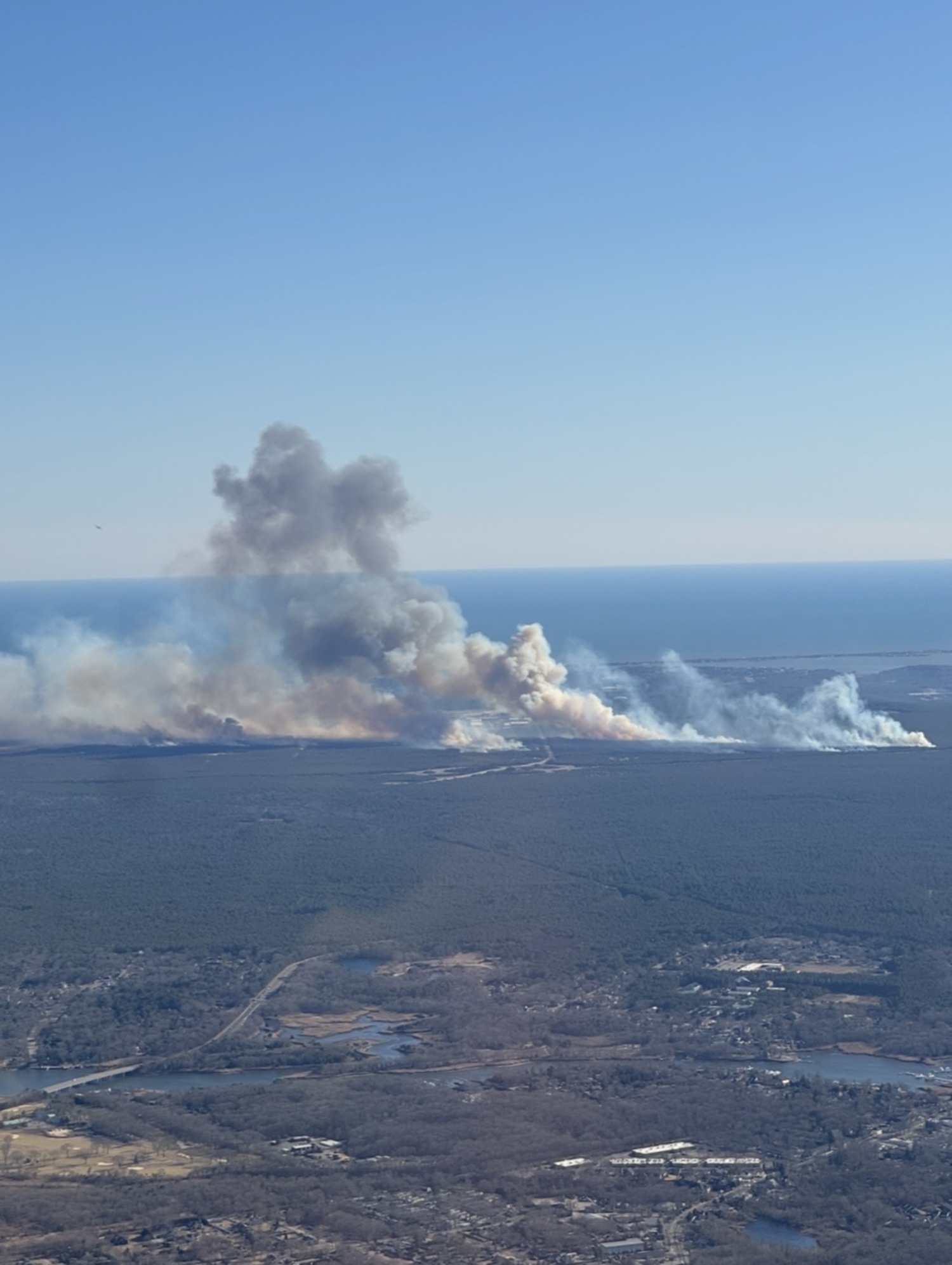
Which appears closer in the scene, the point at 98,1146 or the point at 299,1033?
the point at 98,1146

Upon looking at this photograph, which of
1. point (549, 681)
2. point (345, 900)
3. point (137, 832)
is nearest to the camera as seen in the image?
point (345, 900)

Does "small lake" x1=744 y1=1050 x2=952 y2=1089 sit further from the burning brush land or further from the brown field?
the brown field

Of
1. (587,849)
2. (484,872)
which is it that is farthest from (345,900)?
(587,849)

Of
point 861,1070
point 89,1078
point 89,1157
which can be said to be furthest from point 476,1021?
point 89,1157

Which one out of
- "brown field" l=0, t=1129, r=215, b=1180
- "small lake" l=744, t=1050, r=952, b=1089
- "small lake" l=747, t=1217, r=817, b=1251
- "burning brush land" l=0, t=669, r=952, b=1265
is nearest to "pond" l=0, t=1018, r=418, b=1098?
"burning brush land" l=0, t=669, r=952, b=1265

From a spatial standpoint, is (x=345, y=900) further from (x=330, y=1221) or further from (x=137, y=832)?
(x=330, y=1221)
